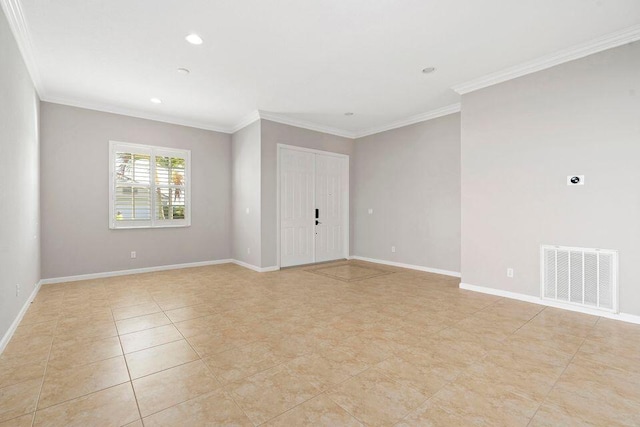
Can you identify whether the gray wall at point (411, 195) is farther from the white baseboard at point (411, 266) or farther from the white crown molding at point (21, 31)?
the white crown molding at point (21, 31)

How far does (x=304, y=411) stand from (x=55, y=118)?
231 inches

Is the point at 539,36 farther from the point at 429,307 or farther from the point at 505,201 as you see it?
the point at 429,307

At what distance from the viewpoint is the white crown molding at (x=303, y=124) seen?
5633 mm

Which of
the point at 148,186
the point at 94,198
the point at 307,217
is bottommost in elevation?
the point at 307,217

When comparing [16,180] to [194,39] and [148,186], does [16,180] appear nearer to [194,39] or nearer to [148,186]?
[194,39]

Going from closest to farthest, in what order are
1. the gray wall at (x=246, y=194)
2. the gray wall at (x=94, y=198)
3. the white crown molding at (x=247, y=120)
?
the gray wall at (x=94, y=198), the white crown molding at (x=247, y=120), the gray wall at (x=246, y=194)

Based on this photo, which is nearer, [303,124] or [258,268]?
[258,268]

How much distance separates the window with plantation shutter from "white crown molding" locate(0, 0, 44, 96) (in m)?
1.69

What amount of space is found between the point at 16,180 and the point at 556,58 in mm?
6121

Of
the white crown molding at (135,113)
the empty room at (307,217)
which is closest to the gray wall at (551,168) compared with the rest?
the empty room at (307,217)

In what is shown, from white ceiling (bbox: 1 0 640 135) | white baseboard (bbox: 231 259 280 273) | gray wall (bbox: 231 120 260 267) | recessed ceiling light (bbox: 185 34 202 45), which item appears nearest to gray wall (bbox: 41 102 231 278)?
white ceiling (bbox: 1 0 640 135)

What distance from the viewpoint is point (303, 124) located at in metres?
6.18

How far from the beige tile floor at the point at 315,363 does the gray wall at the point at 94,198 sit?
1.35m

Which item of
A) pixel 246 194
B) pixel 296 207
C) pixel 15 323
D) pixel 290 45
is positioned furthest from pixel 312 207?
pixel 15 323
